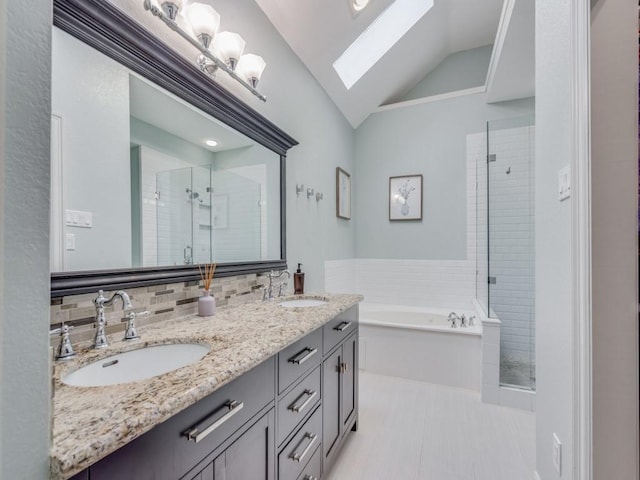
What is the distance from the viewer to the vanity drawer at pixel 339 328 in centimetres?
154

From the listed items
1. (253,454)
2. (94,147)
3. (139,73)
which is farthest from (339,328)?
(139,73)

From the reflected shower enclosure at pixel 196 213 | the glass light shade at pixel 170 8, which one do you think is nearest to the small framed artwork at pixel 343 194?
the reflected shower enclosure at pixel 196 213

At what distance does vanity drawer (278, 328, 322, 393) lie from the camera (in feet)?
3.65

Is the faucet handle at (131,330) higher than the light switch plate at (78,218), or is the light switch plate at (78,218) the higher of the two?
the light switch plate at (78,218)

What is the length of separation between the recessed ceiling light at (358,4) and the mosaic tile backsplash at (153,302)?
2.19 meters

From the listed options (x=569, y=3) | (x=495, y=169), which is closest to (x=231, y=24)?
(x=569, y=3)

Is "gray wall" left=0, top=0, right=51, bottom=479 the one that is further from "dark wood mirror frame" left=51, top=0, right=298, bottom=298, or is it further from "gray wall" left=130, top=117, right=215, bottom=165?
"gray wall" left=130, top=117, right=215, bottom=165

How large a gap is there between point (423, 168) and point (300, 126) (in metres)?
1.75

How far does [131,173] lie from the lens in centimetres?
120

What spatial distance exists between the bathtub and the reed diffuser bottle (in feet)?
5.84

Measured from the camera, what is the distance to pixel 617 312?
3.08ft

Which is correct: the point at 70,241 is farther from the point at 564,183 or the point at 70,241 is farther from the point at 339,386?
the point at 564,183

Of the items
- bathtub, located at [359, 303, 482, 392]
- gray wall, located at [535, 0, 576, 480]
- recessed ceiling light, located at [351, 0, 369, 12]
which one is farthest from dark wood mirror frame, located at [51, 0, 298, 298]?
bathtub, located at [359, 303, 482, 392]

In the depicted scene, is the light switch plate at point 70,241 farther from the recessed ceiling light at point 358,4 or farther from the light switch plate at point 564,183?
the recessed ceiling light at point 358,4
